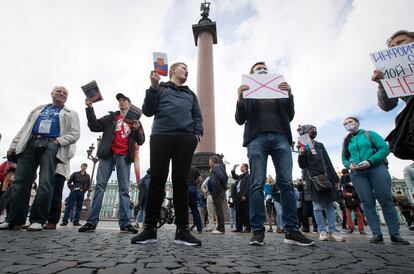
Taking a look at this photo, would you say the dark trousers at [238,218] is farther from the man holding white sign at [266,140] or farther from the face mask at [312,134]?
the man holding white sign at [266,140]

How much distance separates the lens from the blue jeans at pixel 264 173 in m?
3.62

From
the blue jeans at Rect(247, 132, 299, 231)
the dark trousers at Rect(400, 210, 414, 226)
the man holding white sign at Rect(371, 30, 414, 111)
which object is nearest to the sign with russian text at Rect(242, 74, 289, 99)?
the blue jeans at Rect(247, 132, 299, 231)

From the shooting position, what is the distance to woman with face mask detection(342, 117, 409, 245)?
4223 millimetres

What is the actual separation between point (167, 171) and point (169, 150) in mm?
257

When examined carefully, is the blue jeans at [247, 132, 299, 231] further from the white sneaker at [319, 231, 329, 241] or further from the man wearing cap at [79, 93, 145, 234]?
the man wearing cap at [79, 93, 145, 234]

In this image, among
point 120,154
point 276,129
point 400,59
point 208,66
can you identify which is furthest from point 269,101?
point 208,66

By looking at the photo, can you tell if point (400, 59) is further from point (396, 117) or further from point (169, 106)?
point (169, 106)

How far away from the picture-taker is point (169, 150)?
133 inches

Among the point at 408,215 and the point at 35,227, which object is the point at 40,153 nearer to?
the point at 35,227

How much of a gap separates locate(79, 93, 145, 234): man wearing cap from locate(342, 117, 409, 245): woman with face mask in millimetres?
3735

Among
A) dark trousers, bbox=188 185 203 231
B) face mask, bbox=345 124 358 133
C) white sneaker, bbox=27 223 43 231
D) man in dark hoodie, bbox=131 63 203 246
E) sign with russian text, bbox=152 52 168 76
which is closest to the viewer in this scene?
man in dark hoodie, bbox=131 63 203 246

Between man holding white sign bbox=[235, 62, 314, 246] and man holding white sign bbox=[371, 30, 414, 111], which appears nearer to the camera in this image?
man holding white sign bbox=[371, 30, 414, 111]

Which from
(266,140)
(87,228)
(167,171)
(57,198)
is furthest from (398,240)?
(57,198)

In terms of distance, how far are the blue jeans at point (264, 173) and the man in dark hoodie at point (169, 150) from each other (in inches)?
34.6
